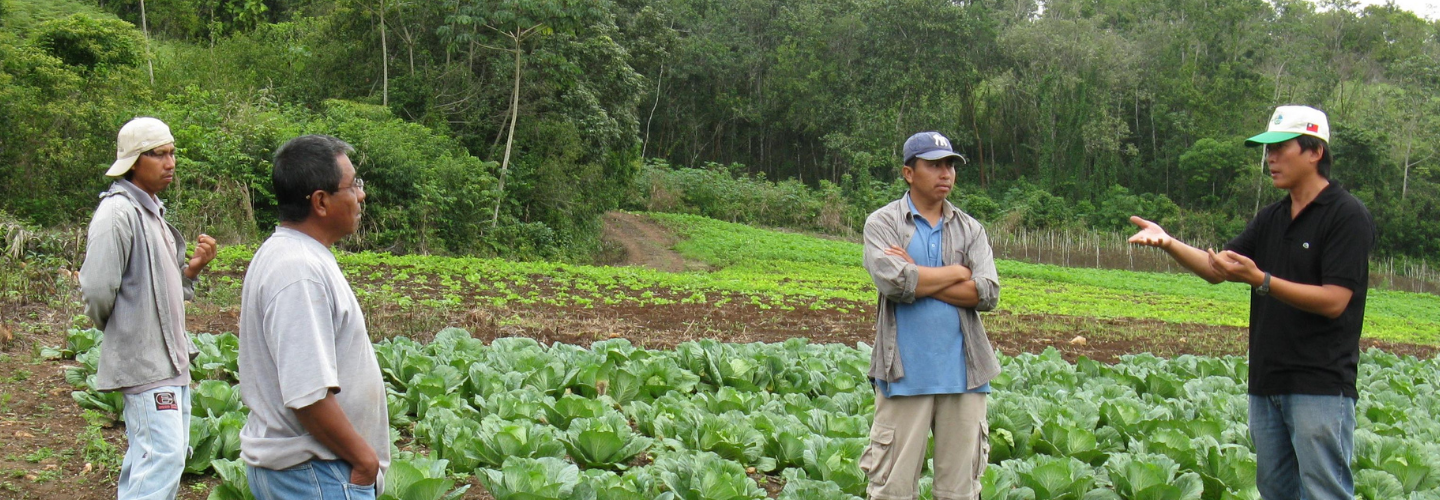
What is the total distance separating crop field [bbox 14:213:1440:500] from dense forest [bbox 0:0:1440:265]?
6.41 metres

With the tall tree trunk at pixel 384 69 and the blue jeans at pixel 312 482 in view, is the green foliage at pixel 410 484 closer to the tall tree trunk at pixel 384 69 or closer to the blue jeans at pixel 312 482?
the blue jeans at pixel 312 482

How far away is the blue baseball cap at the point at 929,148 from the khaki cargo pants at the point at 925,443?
0.94 meters

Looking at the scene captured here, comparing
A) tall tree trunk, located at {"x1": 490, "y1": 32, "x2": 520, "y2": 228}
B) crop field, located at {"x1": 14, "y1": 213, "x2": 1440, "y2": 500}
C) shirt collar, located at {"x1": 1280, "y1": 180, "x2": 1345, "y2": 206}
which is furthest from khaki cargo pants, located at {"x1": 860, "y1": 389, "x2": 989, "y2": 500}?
tall tree trunk, located at {"x1": 490, "y1": 32, "x2": 520, "y2": 228}

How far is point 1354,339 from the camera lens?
3811 mm

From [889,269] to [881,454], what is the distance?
729 millimetres

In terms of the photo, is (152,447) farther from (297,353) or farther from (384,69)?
(384,69)

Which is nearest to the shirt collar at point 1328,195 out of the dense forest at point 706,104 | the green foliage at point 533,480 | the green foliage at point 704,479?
the green foliage at point 704,479

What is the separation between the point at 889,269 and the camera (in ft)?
13.3

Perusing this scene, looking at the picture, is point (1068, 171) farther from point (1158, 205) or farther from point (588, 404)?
point (588, 404)

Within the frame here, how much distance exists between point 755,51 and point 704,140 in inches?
224

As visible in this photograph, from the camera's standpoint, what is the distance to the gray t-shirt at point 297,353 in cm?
250

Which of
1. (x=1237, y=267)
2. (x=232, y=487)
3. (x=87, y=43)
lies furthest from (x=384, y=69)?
(x=1237, y=267)

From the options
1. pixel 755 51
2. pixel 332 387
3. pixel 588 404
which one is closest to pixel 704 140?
pixel 755 51

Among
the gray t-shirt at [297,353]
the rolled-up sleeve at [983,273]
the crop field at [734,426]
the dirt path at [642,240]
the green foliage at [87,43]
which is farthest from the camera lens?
the dirt path at [642,240]
